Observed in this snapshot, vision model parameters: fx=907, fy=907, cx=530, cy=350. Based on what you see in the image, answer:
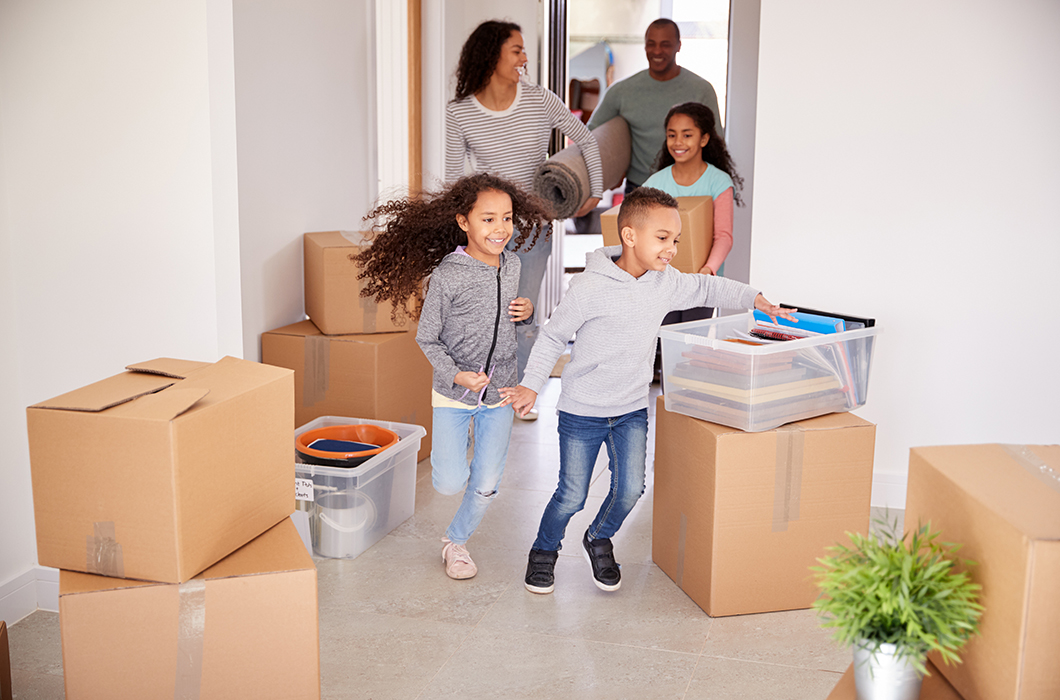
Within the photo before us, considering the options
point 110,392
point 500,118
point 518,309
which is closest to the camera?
point 110,392

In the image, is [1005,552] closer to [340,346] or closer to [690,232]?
[690,232]

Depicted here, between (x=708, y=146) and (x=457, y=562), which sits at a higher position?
(x=708, y=146)

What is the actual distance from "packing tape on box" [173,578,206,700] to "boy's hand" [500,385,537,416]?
90 centimetres

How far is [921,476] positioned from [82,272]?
1.90 metres

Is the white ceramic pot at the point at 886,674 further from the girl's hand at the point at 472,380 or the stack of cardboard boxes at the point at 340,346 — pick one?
the stack of cardboard boxes at the point at 340,346

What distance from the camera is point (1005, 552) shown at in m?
0.98

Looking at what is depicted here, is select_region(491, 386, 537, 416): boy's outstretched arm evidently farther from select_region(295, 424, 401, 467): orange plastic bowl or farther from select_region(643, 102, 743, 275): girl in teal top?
select_region(643, 102, 743, 275): girl in teal top

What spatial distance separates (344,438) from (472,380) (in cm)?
78

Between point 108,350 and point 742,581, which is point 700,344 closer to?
point 742,581

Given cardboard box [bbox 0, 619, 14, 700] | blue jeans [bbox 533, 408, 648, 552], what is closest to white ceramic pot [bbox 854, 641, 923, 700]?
blue jeans [bbox 533, 408, 648, 552]

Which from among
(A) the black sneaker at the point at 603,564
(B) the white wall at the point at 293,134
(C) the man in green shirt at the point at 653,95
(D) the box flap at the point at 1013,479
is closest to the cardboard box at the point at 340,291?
(B) the white wall at the point at 293,134

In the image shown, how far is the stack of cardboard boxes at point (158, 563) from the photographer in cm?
134

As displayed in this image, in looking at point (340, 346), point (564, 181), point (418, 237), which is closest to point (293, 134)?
point (340, 346)

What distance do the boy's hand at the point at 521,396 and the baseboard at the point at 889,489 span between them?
136cm
